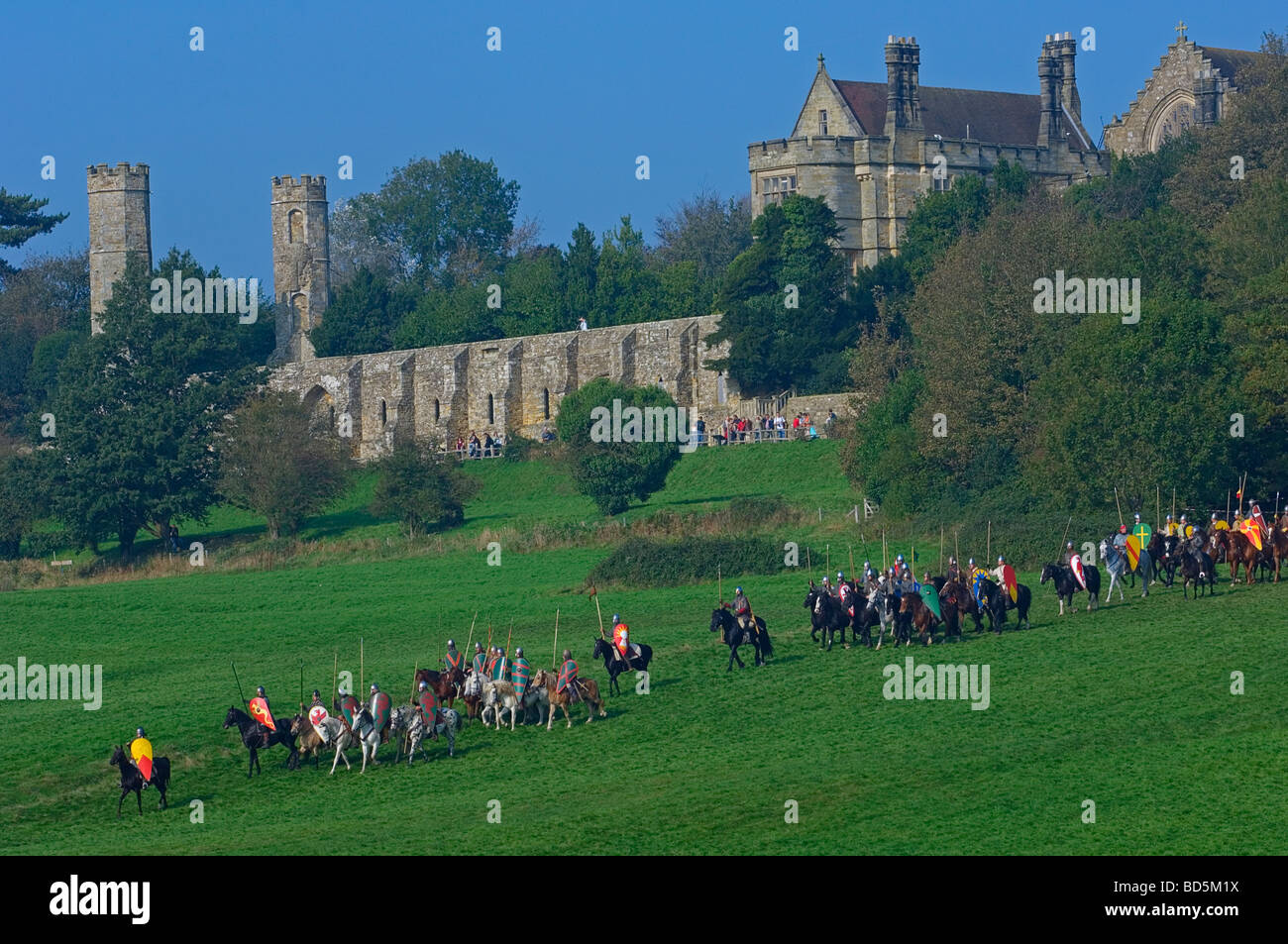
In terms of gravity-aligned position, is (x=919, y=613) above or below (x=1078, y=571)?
below

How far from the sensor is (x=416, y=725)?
101 ft

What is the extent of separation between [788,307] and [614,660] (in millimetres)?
42481

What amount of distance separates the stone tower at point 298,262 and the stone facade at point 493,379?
264 inches

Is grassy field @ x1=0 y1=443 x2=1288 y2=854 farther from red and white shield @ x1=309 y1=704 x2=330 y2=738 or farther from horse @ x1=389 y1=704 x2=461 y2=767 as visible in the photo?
red and white shield @ x1=309 y1=704 x2=330 y2=738

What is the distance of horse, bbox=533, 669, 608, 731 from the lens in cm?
3262

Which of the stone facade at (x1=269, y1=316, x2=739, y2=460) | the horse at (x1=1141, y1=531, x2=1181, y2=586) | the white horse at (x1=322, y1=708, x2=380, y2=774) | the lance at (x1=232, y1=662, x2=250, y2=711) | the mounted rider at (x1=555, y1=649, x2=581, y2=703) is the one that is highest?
the stone facade at (x1=269, y1=316, x2=739, y2=460)

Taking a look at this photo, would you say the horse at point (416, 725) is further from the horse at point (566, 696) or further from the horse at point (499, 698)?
the horse at point (566, 696)

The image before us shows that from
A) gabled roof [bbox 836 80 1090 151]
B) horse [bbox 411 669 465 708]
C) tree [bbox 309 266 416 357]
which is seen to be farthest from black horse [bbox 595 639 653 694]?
tree [bbox 309 266 416 357]

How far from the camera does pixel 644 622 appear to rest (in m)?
42.6

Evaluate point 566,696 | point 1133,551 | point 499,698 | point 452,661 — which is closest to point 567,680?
point 566,696

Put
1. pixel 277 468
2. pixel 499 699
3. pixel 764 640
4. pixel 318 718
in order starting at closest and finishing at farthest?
pixel 318 718
pixel 499 699
pixel 764 640
pixel 277 468

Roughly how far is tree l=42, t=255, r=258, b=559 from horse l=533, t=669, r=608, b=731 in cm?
3656

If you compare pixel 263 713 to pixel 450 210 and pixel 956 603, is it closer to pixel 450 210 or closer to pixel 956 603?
pixel 956 603

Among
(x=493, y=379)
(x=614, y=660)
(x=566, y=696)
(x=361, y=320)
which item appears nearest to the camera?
(x=566, y=696)
